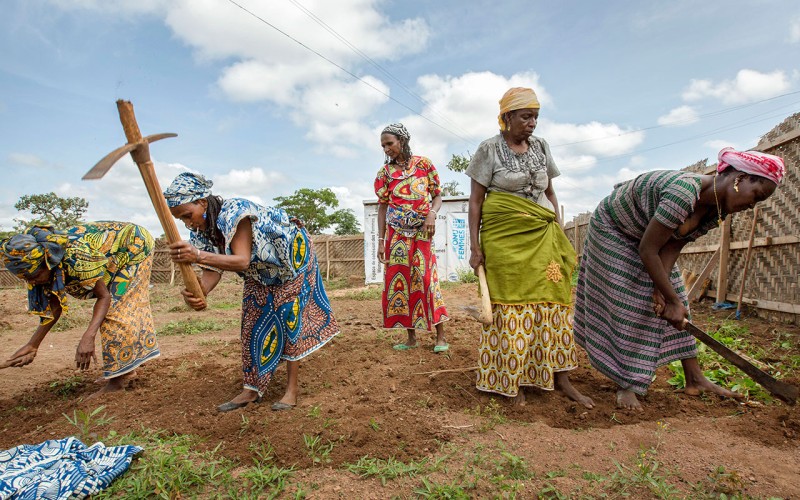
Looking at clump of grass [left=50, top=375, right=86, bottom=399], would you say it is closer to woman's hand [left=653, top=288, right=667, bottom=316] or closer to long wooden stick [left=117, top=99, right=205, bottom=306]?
long wooden stick [left=117, top=99, right=205, bottom=306]

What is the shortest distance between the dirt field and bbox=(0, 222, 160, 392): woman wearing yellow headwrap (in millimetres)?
340

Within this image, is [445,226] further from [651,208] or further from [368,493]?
[368,493]

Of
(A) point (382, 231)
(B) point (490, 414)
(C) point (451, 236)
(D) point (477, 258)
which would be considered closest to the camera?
(B) point (490, 414)

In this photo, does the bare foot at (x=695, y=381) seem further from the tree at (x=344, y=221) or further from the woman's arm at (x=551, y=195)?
the tree at (x=344, y=221)

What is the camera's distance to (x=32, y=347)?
125 inches

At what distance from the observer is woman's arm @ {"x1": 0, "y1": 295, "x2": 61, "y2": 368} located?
3.10 metres

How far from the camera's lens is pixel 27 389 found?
3781 millimetres

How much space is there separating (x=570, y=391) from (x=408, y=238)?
1.86 meters

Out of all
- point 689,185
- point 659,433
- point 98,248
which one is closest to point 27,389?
point 98,248

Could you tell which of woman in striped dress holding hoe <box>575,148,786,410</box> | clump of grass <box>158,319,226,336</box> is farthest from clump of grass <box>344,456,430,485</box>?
clump of grass <box>158,319,226,336</box>

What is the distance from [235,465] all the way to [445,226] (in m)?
11.5

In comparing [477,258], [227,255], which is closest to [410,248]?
[477,258]

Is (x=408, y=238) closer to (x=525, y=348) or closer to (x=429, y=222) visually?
(x=429, y=222)

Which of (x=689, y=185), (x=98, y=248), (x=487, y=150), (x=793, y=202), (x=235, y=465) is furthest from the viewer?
(x=793, y=202)
